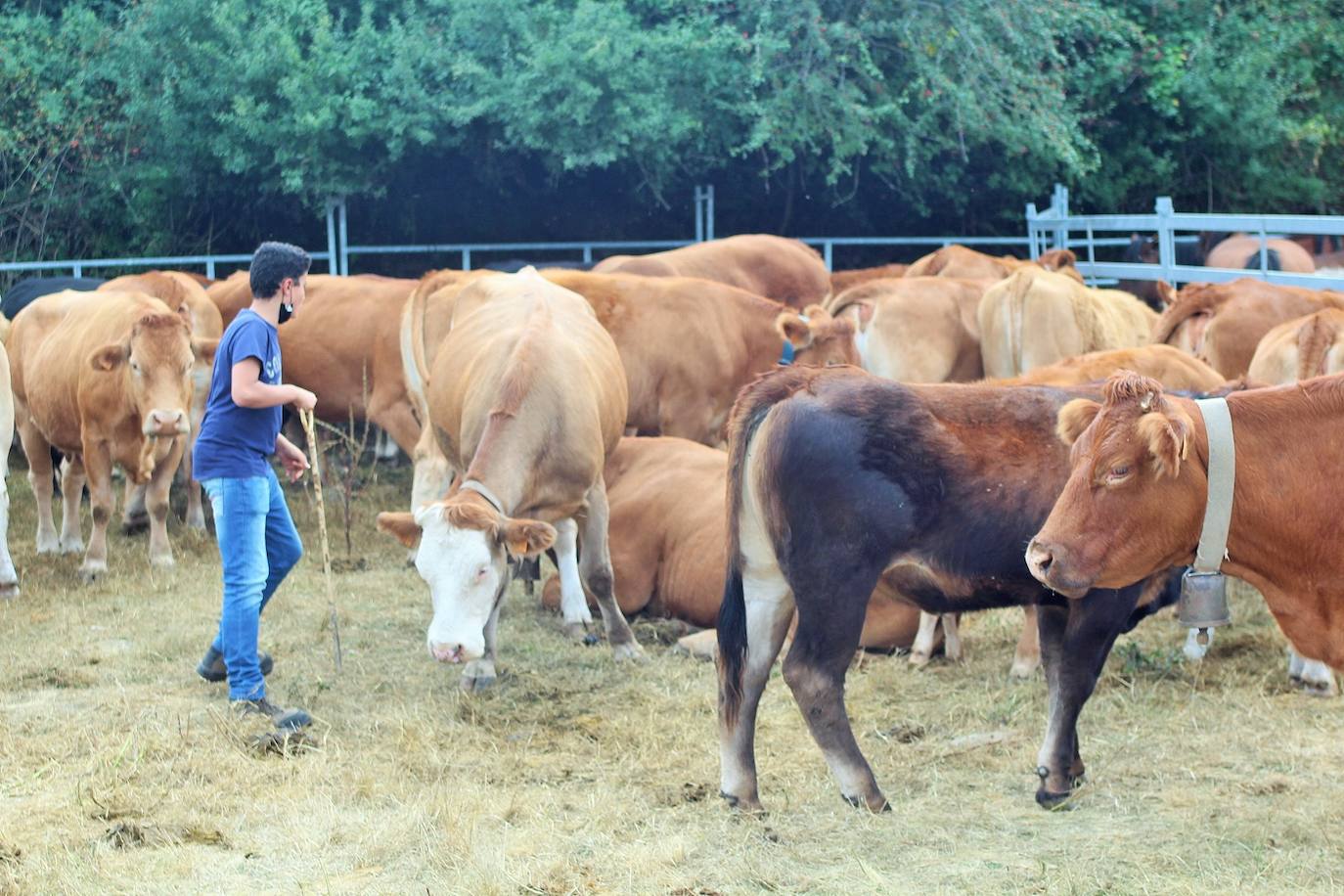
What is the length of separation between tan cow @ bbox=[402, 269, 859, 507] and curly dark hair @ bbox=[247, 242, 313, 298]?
11.6ft

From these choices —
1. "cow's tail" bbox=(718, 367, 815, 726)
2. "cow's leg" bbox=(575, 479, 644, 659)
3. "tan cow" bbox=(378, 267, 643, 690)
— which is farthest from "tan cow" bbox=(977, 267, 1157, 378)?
"cow's tail" bbox=(718, 367, 815, 726)

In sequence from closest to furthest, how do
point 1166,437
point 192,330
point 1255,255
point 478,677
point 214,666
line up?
point 1166,437
point 214,666
point 478,677
point 192,330
point 1255,255

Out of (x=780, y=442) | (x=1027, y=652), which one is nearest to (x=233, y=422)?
(x=780, y=442)

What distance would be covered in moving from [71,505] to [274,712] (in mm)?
4511

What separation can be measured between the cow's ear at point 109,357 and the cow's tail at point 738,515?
501cm

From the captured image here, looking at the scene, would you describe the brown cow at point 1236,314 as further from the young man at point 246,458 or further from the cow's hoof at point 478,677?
the young man at point 246,458

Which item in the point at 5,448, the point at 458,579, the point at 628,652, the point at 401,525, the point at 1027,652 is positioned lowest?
the point at 628,652

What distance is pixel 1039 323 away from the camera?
421 inches

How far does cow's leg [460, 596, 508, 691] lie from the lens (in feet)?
21.8

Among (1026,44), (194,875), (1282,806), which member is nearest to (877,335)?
(1026,44)

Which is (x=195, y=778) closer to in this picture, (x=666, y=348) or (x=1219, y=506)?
(x=1219, y=506)

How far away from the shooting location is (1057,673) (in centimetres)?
518

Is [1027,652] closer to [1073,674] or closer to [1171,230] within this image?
[1073,674]

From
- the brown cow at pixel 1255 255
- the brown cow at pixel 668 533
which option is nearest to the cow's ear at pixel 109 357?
the brown cow at pixel 668 533
